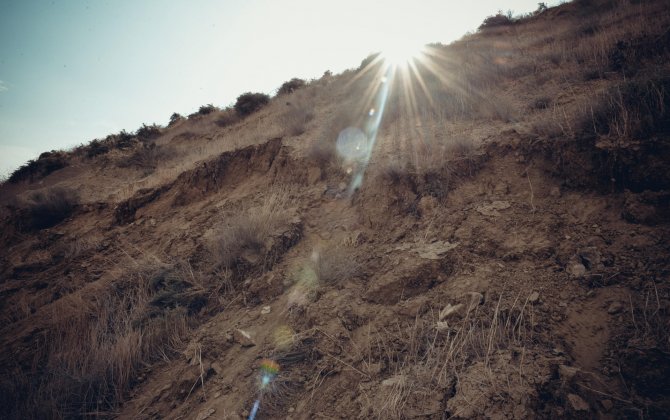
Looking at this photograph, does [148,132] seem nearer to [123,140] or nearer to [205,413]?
[123,140]

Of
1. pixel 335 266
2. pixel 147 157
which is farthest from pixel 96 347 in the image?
pixel 147 157

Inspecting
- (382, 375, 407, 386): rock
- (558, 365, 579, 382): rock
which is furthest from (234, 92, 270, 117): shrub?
(558, 365, 579, 382): rock

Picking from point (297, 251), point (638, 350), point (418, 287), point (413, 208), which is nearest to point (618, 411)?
point (638, 350)

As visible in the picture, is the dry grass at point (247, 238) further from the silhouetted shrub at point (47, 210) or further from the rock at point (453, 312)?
the silhouetted shrub at point (47, 210)

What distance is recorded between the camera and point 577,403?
58.1 inches

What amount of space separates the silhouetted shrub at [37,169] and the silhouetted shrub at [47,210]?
5956mm

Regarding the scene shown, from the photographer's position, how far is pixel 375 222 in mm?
3607

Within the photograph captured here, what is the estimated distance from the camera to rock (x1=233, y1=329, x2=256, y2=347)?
2730mm

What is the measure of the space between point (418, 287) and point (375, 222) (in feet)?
3.76

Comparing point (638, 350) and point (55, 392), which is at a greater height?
point (55, 392)

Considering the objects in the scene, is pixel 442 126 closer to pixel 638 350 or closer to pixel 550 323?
pixel 550 323

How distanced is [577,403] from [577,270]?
3.48 feet

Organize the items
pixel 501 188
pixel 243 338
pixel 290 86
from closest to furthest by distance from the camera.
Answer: pixel 243 338
pixel 501 188
pixel 290 86

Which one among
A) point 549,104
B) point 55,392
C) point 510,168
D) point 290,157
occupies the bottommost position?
point 55,392
